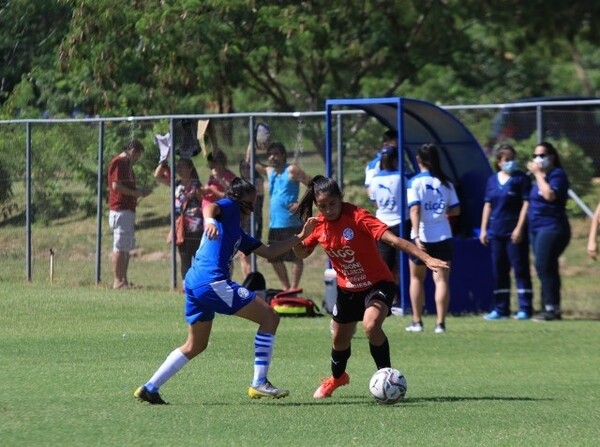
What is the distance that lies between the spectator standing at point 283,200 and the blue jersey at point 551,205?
117 inches

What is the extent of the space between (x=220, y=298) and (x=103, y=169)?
9147 mm

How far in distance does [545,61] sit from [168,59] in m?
23.2

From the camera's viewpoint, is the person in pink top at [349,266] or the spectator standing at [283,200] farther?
the spectator standing at [283,200]

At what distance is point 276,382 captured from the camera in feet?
36.1

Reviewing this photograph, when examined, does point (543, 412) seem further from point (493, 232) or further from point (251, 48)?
point (251, 48)

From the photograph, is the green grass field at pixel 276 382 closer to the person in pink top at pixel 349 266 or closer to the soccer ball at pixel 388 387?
the soccer ball at pixel 388 387

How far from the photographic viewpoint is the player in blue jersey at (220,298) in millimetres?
9578

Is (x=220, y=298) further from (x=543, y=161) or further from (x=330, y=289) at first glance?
(x=543, y=161)

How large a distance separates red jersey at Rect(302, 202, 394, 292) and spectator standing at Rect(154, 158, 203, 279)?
762 cm

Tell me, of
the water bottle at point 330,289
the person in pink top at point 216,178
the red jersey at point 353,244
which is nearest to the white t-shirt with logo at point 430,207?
the water bottle at point 330,289

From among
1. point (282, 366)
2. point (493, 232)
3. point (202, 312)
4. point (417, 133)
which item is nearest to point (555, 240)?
point (493, 232)

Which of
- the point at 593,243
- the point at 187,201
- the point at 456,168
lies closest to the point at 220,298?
the point at 593,243

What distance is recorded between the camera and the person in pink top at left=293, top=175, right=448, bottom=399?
9.84m

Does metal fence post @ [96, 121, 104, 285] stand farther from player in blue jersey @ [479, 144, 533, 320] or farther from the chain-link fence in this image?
player in blue jersey @ [479, 144, 533, 320]
